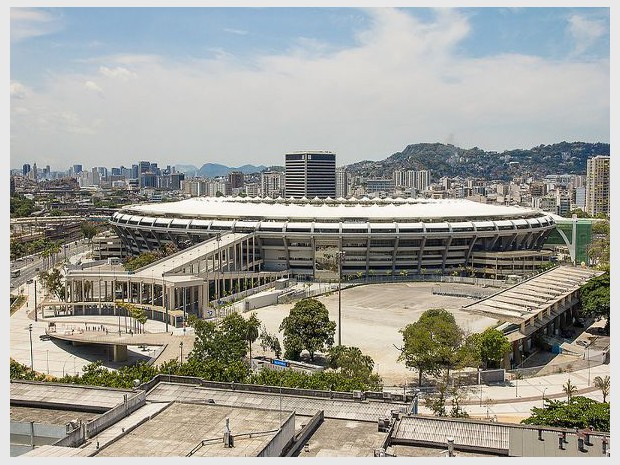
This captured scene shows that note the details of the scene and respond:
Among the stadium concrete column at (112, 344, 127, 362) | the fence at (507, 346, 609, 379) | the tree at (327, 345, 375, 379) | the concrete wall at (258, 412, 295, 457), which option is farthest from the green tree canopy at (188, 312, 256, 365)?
the fence at (507, 346, 609, 379)

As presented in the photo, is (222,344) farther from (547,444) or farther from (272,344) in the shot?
(547,444)

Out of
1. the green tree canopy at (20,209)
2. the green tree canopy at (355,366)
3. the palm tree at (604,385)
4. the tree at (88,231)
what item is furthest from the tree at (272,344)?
the green tree canopy at (20,209)

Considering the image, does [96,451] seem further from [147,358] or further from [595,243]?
[595,243]

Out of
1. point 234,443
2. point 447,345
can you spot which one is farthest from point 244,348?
point 234,443

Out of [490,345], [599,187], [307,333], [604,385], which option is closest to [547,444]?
[604,385]

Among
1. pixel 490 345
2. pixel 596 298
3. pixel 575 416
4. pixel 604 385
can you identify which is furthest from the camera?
pixel 596 298

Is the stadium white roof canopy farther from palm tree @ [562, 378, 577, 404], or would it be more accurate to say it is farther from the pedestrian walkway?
palm tree @ [562, 378, 577, 404]
